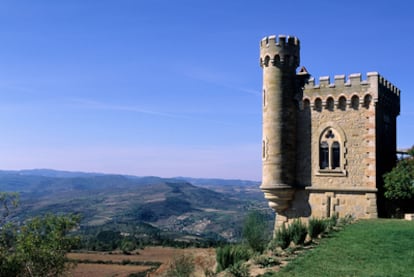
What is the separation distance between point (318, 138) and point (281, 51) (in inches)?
193

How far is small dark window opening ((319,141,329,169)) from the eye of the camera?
22.8 m

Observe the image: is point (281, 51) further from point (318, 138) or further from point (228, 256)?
point (228, 256)

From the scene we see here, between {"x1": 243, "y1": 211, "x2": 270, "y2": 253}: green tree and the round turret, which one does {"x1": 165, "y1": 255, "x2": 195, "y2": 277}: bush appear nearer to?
{"x1": 243, "y1": 211, "x2": 270, "y2": 253}: green tree

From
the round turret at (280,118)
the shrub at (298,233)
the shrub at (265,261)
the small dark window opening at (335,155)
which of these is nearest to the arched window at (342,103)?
the small dark window opening at (335,155)

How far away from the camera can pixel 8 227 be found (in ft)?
55.7

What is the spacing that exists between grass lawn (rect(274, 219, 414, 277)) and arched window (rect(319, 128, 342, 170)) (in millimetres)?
4517

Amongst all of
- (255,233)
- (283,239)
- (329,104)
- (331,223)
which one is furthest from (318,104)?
(255,233)

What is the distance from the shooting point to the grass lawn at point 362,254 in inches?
505

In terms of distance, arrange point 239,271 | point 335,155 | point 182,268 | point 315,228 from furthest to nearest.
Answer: point 335,155 → point 315,228 → point 182,268 → point 239,271

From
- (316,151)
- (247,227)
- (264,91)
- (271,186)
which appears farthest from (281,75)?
(247,227)

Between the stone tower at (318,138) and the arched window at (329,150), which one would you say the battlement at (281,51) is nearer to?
the stone tower at (318,138)

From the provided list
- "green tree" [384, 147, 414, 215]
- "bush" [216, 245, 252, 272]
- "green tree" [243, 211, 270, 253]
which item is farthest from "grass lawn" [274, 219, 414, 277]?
"green tree" [384, 147, 414, 215]

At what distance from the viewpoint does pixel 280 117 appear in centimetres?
2298

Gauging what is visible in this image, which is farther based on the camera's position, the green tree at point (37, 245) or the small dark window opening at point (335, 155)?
the small dark window opening at point (335, 155)
